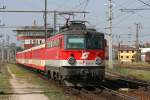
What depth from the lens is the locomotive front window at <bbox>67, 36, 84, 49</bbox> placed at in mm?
24500

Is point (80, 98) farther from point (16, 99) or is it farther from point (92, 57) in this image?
point (92, 57)

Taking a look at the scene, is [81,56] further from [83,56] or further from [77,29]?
[77,29]

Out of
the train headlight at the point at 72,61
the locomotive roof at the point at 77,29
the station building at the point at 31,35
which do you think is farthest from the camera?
the station building at the point at 31,35

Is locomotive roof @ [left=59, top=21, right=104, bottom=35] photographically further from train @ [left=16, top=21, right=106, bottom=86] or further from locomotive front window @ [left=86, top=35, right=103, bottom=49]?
locomotive front window @ [left=86, top=35, right=103, bottom=49]

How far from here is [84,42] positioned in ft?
→ 80.5

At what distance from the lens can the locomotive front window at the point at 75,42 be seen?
24.5m

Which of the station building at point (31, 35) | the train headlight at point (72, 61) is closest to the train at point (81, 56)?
the train headlight at point (72, 61)

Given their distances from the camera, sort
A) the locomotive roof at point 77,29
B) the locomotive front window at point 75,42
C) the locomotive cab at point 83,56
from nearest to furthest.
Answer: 1. the locomotive cab at point 83,56
2. the locomotive front window at point 75,42
3. the locomotive roof at point 77,29

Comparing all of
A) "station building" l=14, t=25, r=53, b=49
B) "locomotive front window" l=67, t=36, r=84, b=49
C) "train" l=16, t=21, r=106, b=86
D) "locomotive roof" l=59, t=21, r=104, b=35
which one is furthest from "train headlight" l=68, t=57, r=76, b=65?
"station building" l=14, t=25, r=53, b=49

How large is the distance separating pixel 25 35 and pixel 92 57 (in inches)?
2959

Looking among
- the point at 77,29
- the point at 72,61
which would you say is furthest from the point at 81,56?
the point at 77,29

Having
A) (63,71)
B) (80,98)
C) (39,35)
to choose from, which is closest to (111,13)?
(63,71)

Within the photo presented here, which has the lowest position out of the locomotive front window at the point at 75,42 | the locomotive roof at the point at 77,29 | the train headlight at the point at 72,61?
the train headlight at the point at 72,61

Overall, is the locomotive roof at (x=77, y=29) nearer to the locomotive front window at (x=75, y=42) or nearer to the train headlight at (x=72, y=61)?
the locomotive front window at (x=75, y=42)
